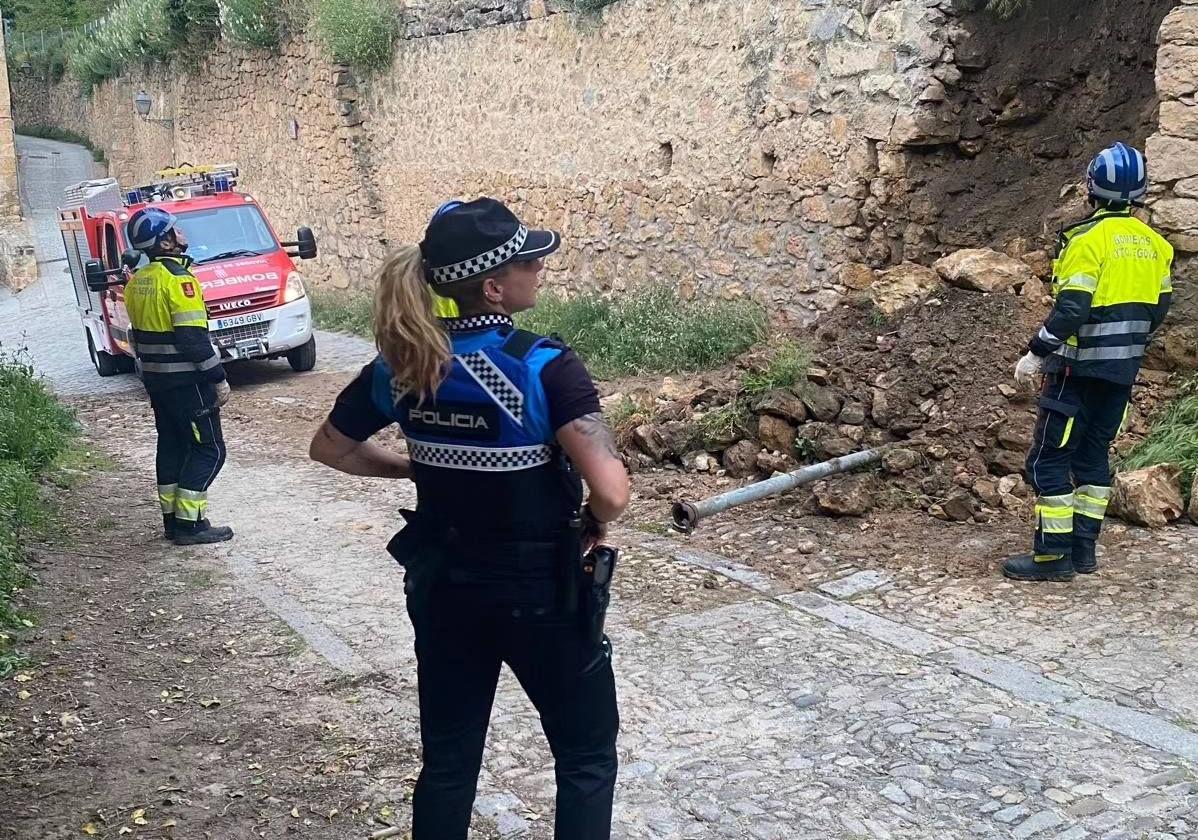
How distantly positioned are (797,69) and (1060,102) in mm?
1971

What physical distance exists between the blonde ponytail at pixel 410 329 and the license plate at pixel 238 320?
10.2 metres

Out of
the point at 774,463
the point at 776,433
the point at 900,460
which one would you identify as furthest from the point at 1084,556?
the point at 776,433

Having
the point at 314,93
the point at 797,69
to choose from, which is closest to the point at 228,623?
the point at 797,69

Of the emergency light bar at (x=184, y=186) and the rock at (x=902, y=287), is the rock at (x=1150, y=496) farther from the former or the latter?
the emergency light bar at (x=184, y=186)

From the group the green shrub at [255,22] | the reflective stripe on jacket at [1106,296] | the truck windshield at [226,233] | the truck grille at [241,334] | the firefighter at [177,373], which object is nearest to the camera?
the reflective stripe on jacket at [1106,296]

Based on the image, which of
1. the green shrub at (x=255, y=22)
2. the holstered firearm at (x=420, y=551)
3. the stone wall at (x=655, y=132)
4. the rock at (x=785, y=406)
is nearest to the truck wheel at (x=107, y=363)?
the stone wall at (x=655, y=132)

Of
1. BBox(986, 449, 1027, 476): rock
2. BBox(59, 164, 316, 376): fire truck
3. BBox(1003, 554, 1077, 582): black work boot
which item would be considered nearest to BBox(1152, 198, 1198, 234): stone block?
BBox(986, 449, 1027, 476): rock

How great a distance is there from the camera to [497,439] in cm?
287

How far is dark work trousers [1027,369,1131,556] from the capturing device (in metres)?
5.66

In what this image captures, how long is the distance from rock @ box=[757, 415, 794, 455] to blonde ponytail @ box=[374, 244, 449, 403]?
4.67m

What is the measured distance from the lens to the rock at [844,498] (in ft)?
21.9

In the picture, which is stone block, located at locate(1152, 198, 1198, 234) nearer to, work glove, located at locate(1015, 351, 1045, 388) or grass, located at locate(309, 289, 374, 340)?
work glove, located at locate(1015, 351, 1045, 388)

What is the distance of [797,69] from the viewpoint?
31.1 ft

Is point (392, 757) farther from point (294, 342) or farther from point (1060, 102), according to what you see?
point (294, 342)
